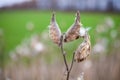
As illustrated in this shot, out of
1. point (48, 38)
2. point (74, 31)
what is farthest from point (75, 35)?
point (48, 38)

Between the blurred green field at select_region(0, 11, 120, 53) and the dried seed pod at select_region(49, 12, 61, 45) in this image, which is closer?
the dried seed pod at select_region(49, 12, 61, 45)

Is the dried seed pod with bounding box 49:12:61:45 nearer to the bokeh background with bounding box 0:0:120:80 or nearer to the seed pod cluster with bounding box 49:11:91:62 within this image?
the seed pod cluster with bounding box 49:11:91:62

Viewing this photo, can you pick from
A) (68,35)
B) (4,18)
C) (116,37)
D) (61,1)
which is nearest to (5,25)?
(4,18)

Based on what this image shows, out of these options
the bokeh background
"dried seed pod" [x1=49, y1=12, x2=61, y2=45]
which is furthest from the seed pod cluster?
the bokeh background

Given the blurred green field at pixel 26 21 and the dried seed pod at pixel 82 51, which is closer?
the dried seed pod at pixel 82 51

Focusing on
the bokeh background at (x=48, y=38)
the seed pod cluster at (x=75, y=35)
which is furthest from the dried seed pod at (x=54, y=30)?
the bokeh background at (x=48, y=38)

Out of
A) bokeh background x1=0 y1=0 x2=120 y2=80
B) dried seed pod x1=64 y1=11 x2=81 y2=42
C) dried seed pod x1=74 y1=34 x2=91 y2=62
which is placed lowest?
bokeh background x1=0 y1=0 x2=120 y2=80

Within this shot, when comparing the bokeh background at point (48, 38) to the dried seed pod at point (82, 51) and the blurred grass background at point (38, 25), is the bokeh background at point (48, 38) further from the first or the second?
the dried seed pod at point (82, 51)

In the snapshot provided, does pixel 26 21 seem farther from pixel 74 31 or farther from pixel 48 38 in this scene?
pixel 74 31
